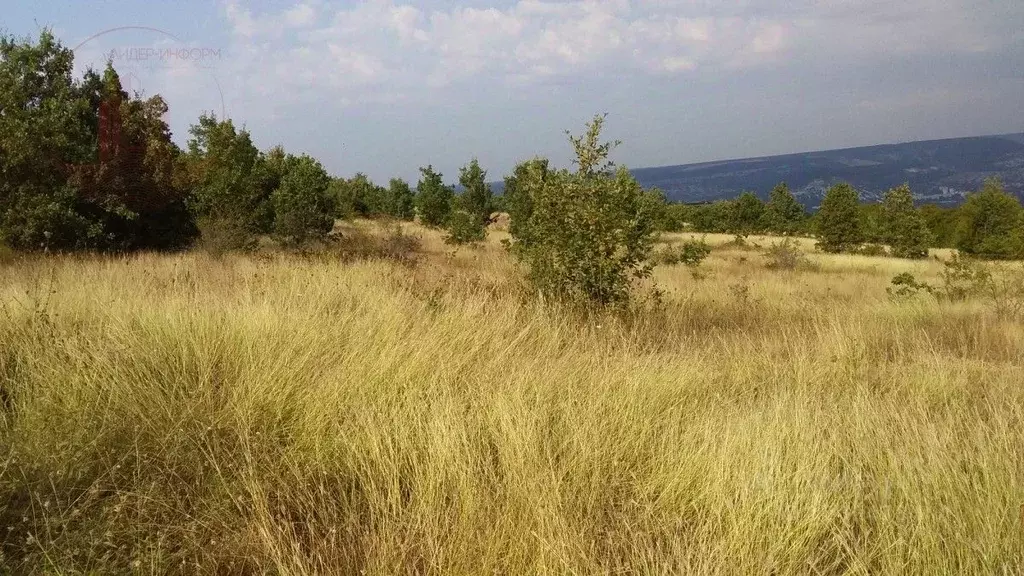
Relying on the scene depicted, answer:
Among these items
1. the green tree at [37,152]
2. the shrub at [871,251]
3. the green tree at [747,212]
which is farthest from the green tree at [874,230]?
the green tree at [37,152]

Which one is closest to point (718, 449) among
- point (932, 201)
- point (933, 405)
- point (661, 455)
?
point (661, 455)

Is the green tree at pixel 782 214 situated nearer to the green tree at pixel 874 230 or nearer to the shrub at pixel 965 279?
the green tree at pixel 874 230

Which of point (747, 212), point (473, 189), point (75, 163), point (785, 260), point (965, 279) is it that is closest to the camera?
point (965, 279)

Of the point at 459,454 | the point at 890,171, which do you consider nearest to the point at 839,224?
→ the point at 459,454

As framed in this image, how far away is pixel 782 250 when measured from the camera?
24.7 m

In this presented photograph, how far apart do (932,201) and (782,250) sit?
63.9m

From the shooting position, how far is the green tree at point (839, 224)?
41375 millimetres

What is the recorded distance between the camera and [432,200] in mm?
39031

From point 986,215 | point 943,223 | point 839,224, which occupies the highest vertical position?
point 839,224

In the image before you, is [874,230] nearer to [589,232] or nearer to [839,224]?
Answer: [839,224]

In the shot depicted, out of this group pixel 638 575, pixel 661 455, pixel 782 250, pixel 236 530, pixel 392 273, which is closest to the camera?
pixel 638 575

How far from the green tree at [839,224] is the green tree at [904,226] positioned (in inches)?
86.1

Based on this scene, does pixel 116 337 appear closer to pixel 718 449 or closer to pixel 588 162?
pixel 718 449

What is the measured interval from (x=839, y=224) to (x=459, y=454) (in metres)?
46.9
